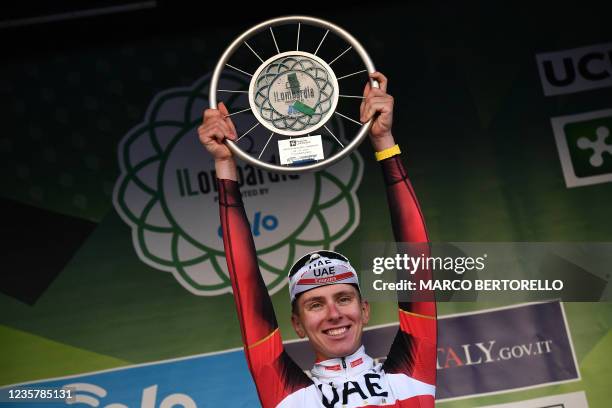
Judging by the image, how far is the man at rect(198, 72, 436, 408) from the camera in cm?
297

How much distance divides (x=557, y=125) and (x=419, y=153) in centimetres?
65

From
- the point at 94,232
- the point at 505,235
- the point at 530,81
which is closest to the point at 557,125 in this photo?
the point at 530,81

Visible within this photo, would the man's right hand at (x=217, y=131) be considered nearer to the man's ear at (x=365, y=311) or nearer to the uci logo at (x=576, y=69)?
the man's ear at (x=365, y=311)

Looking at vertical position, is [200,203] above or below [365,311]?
above

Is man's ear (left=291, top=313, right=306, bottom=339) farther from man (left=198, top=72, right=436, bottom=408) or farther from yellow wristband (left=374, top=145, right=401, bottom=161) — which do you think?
yellow wristband (left=374, top=145, right=401, bottom=161)

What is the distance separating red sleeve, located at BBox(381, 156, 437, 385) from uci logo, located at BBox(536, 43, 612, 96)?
107cm

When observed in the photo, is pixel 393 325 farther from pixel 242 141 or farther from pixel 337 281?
pixel 242 141

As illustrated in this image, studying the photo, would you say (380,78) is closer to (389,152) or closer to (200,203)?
(389,152)

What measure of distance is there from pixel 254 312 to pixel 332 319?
1.01ft

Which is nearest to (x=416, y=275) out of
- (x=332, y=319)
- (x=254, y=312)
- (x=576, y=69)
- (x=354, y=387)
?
(x=332, y=319)

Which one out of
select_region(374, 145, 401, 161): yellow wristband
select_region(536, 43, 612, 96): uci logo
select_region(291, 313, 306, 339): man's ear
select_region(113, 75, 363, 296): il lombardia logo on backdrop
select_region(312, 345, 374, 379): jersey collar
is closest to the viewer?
select_region(374, 145, 401, 161): yellow wristband

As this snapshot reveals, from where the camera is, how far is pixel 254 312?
120 inches

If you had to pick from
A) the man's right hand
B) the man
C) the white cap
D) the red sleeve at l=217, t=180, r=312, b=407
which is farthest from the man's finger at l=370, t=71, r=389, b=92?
the white cap

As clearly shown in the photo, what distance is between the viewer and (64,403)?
328 centimetres
